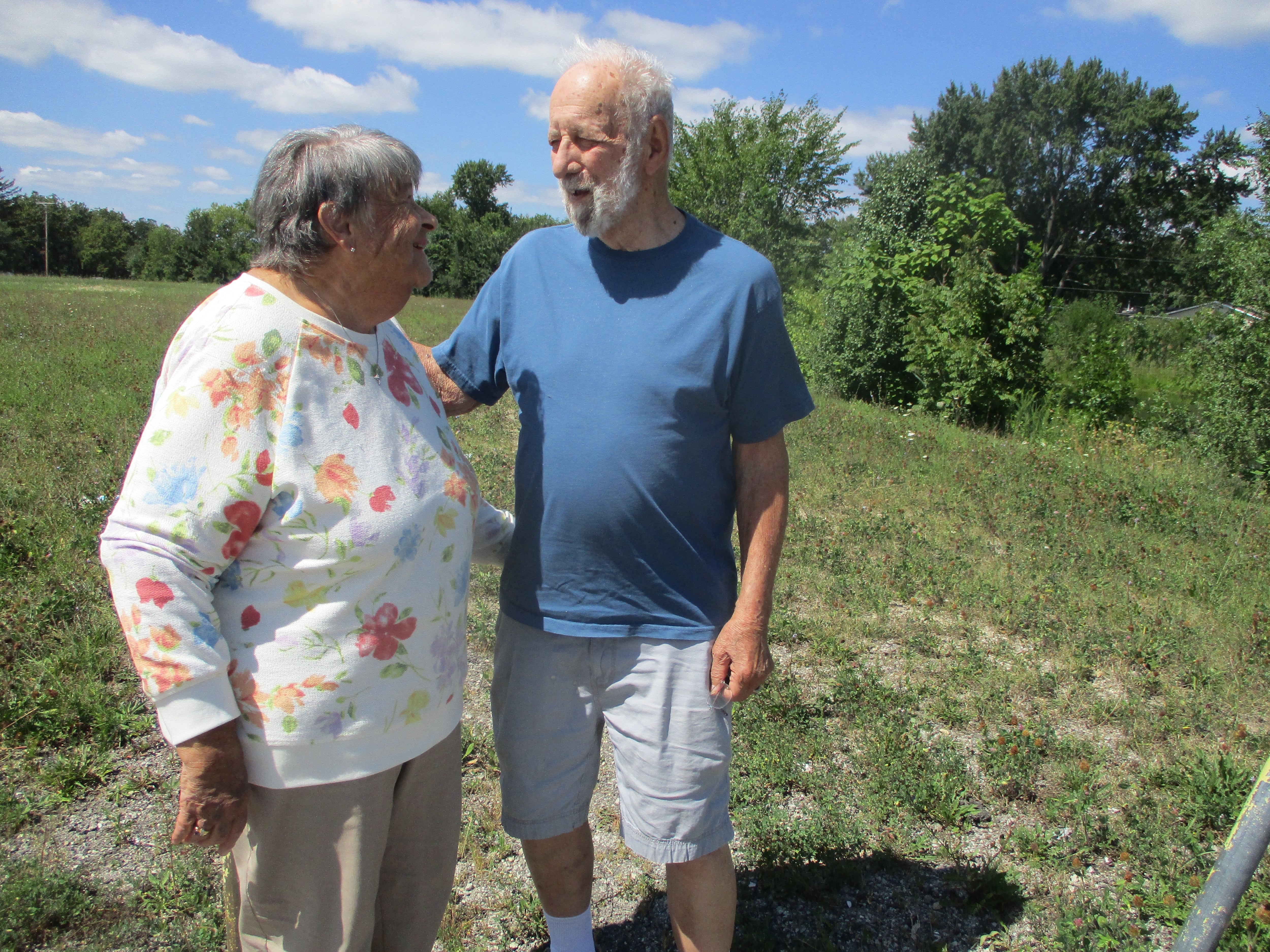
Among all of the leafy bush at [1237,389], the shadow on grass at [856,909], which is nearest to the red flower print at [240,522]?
the shadow on grass at [856,909]

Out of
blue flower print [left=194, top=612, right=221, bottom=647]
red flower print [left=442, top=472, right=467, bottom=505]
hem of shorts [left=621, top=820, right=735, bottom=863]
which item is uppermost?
red flower print [left=442, top=472, right=467, bottom=505]

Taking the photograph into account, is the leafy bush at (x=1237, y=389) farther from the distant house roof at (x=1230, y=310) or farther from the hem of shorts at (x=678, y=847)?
the hem of shorts at (x=678, y=847)

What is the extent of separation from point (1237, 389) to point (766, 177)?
91.3ft

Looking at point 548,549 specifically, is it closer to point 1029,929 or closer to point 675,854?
point 675,854

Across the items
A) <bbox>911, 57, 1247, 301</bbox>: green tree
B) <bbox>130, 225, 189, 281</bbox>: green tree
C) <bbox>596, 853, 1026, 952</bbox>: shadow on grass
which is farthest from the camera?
<bbox>130, 225, 189, 281</bbox>: green tree

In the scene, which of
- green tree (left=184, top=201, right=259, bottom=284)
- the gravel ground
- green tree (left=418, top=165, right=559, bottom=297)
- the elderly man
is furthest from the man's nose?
green tree (left=184, top=201, right=259, bottom=284)

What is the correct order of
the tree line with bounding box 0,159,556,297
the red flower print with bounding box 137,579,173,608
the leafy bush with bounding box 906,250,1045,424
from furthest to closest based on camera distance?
the tree line with bounding box 0,159,556,297 < the leafy bush with bounding box 906,250,1045,424 < the red flower print with bounding box 137,579,173,608

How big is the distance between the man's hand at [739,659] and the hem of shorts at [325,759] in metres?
0.65

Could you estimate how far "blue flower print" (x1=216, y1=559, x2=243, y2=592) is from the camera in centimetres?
130

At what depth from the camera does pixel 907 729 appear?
3.21 m

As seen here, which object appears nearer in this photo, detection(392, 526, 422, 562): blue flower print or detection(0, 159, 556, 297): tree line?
detection(392, 526, 422, 562): blue flower print

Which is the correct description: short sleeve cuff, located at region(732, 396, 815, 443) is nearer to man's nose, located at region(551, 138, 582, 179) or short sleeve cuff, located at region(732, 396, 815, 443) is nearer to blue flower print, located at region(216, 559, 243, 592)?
man's nose, located at region(551, 138, 582, 179)

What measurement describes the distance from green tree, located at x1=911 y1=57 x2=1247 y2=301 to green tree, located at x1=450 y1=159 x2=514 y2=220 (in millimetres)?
36435

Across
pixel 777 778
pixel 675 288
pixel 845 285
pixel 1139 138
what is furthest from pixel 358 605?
pixel 1139 138
